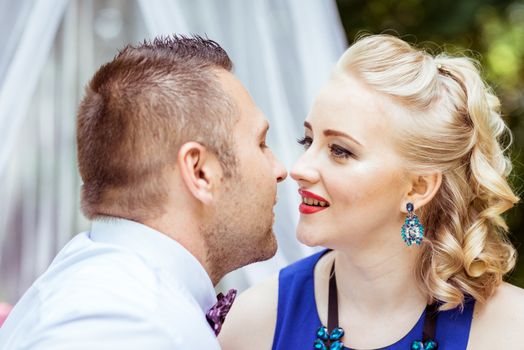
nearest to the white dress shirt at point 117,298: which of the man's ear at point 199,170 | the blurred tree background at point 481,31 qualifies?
the man's ear at point 199,170

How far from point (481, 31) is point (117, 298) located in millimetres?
3712

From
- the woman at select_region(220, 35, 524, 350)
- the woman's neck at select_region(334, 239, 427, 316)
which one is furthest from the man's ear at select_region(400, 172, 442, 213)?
the woman's neck at select_region(334, 239, 427, 316)

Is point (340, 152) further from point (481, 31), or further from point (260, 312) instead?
point (481, 31)

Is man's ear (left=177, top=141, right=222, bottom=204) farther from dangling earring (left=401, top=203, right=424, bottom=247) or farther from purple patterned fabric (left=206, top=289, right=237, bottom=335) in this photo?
dangling earring (left=401, top=203, right=424, bottom=247)

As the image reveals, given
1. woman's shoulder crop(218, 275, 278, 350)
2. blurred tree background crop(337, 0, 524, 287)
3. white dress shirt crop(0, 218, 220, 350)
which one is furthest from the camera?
blurred tree background crop(337, 0, 524, 287)

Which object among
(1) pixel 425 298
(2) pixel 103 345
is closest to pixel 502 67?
(1) pixel 425 298

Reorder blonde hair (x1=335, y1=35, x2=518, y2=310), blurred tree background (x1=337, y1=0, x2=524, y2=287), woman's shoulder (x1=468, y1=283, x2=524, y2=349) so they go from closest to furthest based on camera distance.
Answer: woman's shoulder (x1=468, y1=283, x2=524, y2=349)
blonde hair (x1=335, y1=35, x2=518, y2=310)
blurred tree background (x1=337, y1=0, x2=524, y2=287)

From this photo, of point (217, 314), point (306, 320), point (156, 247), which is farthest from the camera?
point (306, 320)

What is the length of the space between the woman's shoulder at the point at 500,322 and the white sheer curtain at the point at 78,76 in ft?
3.09

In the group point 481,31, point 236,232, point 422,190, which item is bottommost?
point 422,190

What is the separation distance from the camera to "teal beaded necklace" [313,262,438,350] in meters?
2.39

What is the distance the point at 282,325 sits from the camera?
2.58 m

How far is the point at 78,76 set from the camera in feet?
9.66

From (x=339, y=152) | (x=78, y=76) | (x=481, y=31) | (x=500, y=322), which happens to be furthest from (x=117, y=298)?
(x=481, y=31)
